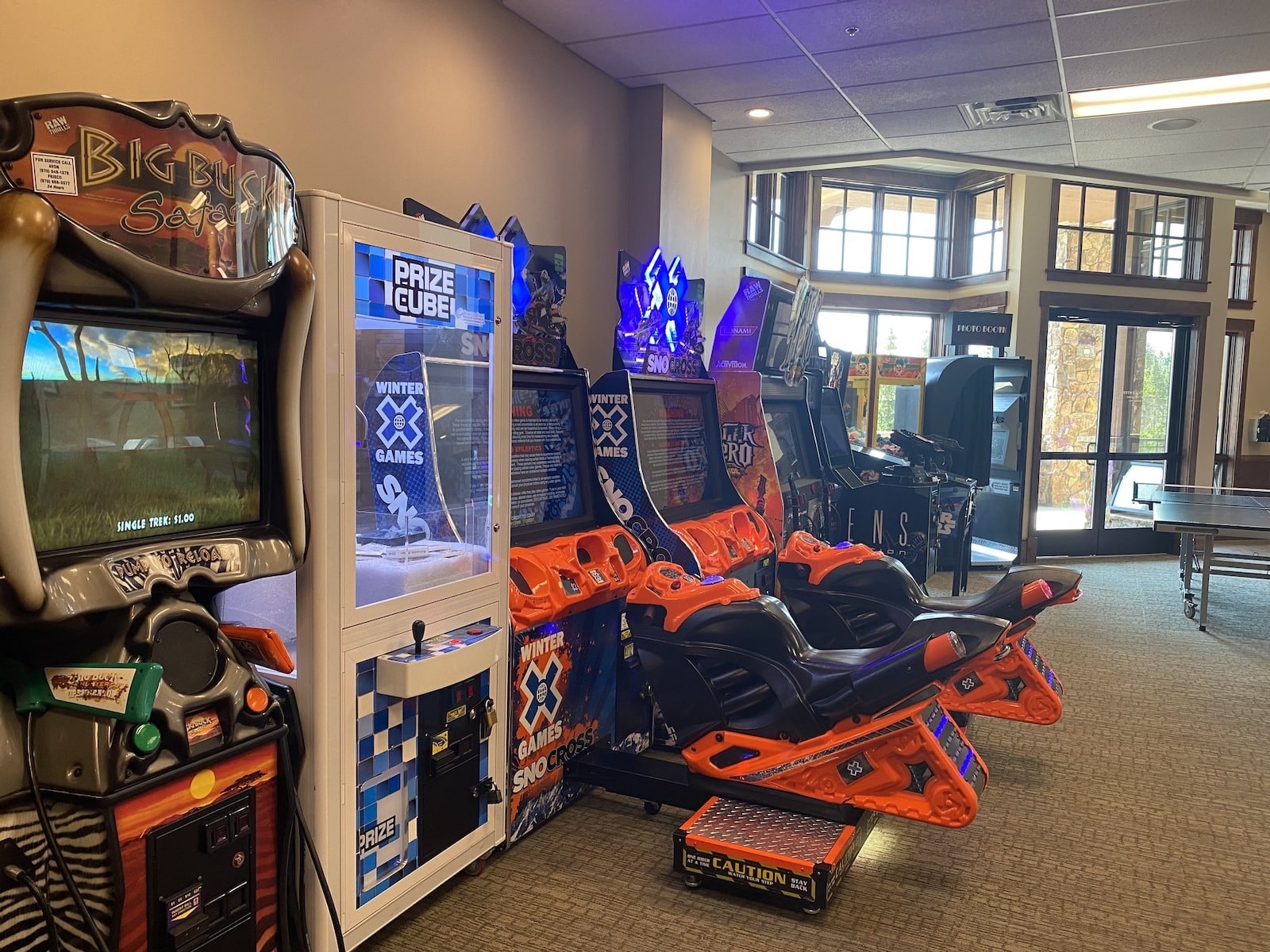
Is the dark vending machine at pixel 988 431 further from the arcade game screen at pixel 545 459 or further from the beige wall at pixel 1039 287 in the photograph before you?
the arcade game screen at pixel 545 459

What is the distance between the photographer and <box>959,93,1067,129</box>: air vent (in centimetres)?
Result: 455

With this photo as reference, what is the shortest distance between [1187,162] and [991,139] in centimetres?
170

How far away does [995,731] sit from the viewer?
408 cm

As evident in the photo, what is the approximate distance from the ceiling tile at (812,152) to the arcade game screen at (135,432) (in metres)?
4.41

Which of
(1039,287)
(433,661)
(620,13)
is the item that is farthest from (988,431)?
(433,661)

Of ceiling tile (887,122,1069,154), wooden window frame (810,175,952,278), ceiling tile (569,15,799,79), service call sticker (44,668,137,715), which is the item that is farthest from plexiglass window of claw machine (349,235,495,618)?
wooden window frame (810,175,952,278)

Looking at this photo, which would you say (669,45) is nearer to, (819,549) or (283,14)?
(283,14)

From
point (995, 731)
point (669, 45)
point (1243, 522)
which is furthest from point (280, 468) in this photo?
point (1243, 522)

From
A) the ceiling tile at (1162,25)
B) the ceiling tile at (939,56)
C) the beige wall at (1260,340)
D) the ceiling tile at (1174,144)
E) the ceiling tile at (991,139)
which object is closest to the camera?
the ceiling tile at (1162,25)

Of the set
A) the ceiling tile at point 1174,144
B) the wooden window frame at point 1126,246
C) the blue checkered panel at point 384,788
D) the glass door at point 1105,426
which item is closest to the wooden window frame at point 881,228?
the wooden window frame at point 1126,246

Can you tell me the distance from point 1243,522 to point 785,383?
278 centimetres

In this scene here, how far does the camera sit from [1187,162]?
234 inches

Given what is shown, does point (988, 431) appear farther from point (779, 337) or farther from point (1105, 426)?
point (779, 337)

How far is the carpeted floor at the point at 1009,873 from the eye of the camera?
2424mm
